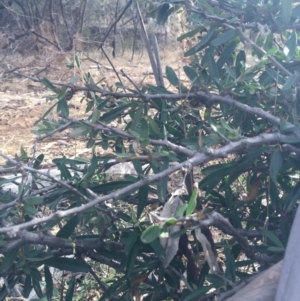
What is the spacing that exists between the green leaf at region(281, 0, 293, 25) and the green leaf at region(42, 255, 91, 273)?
2.88 ft

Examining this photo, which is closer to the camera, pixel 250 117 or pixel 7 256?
pixel 7 256

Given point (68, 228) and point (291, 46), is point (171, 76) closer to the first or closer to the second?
point (291, 46)

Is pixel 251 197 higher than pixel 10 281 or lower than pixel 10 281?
higher

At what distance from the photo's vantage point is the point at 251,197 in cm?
170

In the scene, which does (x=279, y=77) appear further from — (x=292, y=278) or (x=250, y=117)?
(x=292, y=278)

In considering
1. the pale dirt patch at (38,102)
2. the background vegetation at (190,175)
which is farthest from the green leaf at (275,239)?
the pale dirt patch at (38,102)

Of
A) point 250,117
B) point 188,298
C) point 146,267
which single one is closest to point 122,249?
point 146,267

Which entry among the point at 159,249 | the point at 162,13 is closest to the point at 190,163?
the point at 159,249

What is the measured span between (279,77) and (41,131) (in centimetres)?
71

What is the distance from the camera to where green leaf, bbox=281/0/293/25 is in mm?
1417

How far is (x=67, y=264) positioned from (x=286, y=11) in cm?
91

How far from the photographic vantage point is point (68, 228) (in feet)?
4.92

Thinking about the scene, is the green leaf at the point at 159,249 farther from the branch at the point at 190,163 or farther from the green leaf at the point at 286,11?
the green leaf at the point at 286,11

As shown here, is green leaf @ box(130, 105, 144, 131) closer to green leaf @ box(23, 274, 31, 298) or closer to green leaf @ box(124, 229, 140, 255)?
green leaf @ box(124, 229, 140, 255)
